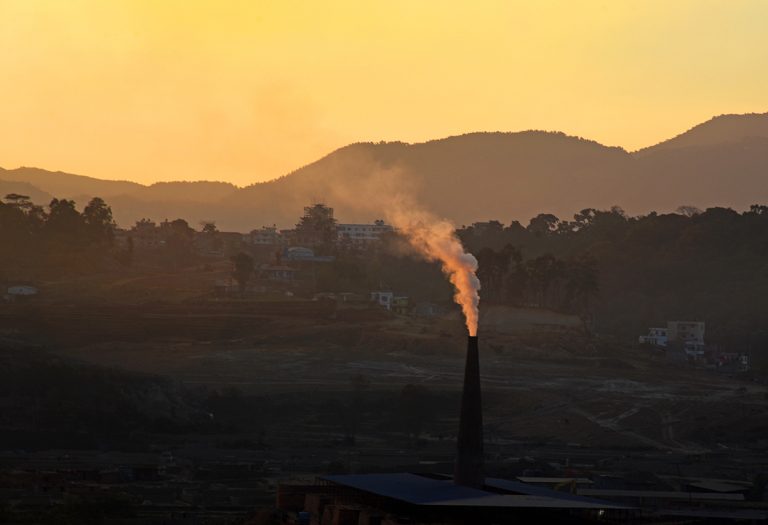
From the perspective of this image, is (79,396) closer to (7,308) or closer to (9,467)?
(9,467)

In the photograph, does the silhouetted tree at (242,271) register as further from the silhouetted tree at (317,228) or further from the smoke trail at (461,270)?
the smoke trail at (461,270)

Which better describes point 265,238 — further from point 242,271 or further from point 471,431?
point 471,431

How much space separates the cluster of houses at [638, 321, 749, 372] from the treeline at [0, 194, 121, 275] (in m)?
49.7

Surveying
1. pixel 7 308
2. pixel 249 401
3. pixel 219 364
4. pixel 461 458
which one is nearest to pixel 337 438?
pixel 249 401

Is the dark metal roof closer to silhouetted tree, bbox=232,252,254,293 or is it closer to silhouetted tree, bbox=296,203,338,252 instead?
silhouetted tree, bbox=232,252,254,293

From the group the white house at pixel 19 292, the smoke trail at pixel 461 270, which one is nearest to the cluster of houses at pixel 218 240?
the white house at pixel 19 292

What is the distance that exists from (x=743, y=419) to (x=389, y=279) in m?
68.4

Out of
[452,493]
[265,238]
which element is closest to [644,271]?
[265,238]

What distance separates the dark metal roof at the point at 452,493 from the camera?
134ft

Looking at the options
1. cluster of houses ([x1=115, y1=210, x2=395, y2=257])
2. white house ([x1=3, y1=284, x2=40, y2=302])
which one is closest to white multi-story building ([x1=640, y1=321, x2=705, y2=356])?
white house ([x1=3, y1=284, x2=40, y2=302])

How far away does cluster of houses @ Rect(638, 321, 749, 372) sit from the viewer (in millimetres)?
119188

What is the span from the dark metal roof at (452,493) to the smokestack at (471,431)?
0.43 metres

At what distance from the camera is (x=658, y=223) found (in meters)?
166

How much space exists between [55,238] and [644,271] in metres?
52.9
